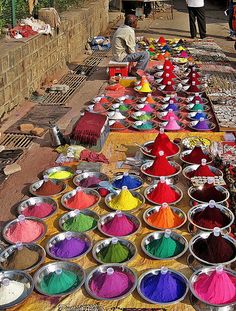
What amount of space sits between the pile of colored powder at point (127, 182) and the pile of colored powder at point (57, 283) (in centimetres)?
138

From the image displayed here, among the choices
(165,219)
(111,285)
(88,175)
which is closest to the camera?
(111,285)

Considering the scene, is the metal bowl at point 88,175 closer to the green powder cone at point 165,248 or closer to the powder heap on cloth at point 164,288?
the green powder cone at point 165,248

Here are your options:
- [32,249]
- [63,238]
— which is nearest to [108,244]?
[63,238]

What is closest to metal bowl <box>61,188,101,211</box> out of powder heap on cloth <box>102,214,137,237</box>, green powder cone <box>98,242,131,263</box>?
powder heap on cloth <box>102,214,137,237</box>

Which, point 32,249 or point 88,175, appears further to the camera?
point 88,175

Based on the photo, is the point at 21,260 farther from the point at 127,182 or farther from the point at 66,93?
the point at 66,93

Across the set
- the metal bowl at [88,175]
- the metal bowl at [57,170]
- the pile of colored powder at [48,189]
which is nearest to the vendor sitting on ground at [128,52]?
the metal bowl at [57,170]

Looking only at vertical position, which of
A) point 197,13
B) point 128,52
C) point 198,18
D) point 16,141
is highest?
point 197,13

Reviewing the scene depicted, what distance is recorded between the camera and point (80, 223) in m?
3.98

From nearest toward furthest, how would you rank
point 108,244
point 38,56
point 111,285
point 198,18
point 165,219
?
1. point 111,285
2. point 108,244
3. point 165,219
4. point 38,56
5. point 198,18

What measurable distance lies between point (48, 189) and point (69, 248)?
991mm

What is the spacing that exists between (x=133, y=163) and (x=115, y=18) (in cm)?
1101

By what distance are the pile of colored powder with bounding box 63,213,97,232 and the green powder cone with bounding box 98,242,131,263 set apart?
0.37 metres

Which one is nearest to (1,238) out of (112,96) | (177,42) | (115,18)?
(112,96)
